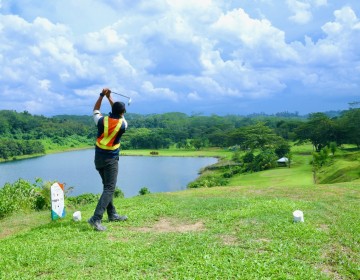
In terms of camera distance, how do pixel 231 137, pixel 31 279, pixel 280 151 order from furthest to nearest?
1. pixel 231 137
2. pixel 280 151
3. pixel 31 279

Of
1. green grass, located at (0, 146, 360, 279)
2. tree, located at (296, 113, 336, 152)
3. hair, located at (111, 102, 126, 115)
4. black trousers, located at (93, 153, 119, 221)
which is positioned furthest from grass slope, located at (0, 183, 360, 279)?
tree, located at (296, 113, 336, 152)

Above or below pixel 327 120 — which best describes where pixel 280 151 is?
below

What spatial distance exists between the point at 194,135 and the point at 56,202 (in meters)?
122

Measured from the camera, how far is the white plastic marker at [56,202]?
866 cm

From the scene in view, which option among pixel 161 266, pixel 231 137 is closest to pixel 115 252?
pixel 161 266

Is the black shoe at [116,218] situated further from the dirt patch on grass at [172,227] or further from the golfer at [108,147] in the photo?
the dirt patch on grass at [172,227]

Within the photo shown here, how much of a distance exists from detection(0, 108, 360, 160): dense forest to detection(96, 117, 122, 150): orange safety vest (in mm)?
62428

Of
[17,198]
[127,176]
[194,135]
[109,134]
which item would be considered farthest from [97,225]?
[194,135]

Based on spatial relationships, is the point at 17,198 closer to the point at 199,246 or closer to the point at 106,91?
the point at 106,91

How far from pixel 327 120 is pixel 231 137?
89.1 feet

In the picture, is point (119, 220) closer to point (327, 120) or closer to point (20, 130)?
point (327, 120)

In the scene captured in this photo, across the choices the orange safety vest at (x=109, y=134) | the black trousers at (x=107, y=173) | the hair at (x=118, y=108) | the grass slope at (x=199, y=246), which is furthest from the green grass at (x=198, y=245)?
the hair at (x=118, y=108)

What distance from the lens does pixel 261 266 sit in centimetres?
520

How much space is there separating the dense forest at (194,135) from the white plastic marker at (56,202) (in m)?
61.5
